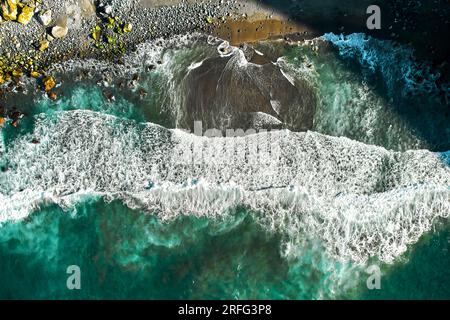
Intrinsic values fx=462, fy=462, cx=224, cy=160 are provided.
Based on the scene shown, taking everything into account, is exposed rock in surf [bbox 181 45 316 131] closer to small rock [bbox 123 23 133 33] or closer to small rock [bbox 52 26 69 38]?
small rock [bbox 123 23 133 33]

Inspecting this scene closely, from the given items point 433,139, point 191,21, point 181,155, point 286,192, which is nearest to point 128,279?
point 181,155

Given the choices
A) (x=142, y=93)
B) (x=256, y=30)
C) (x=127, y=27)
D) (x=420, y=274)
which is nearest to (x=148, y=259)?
(x=142, y=93)

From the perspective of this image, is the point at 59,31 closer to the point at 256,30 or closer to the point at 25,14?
the point at 25,14

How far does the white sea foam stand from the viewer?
12.3 meters

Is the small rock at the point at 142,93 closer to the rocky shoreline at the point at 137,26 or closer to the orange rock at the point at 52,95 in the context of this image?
the rocky shoreline at the point at 137,26

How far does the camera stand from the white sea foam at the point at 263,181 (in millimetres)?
12281

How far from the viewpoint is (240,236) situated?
12320 mm

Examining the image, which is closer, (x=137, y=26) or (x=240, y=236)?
(x=240, y=236)
